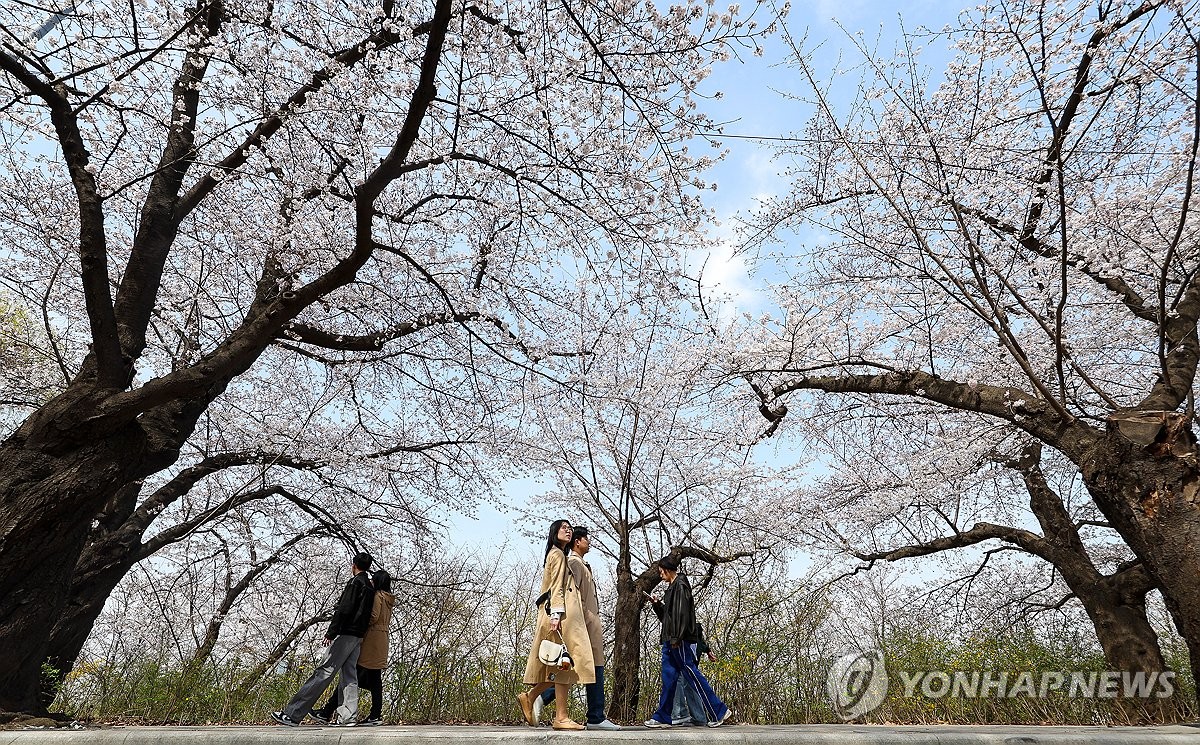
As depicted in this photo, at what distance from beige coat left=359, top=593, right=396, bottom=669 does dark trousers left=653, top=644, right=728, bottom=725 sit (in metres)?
2.80

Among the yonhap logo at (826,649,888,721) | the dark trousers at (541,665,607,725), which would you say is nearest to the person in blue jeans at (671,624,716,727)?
the dark trousers at (541,665,607,725)

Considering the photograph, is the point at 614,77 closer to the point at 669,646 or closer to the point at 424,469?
the point at 669,646

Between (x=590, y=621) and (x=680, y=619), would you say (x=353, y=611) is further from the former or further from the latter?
(x=680, y=619)

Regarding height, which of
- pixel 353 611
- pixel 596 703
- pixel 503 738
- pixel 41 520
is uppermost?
pixel 41 520

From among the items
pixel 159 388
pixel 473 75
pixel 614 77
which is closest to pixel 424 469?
pixel 159 388

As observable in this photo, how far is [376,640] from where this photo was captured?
266 inches

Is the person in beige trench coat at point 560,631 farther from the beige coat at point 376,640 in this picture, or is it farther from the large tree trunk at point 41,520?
the large tree trunk at point 41,520

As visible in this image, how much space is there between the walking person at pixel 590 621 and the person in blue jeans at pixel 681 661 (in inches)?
37.5

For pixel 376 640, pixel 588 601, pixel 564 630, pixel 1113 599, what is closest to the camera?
pixel 564 630

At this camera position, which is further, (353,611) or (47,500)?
(353,611)

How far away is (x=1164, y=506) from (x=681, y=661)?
15.1 ft

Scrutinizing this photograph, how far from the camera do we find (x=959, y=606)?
521 inches

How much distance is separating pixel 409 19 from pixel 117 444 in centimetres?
483

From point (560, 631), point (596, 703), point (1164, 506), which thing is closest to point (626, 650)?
point (596, 703)
